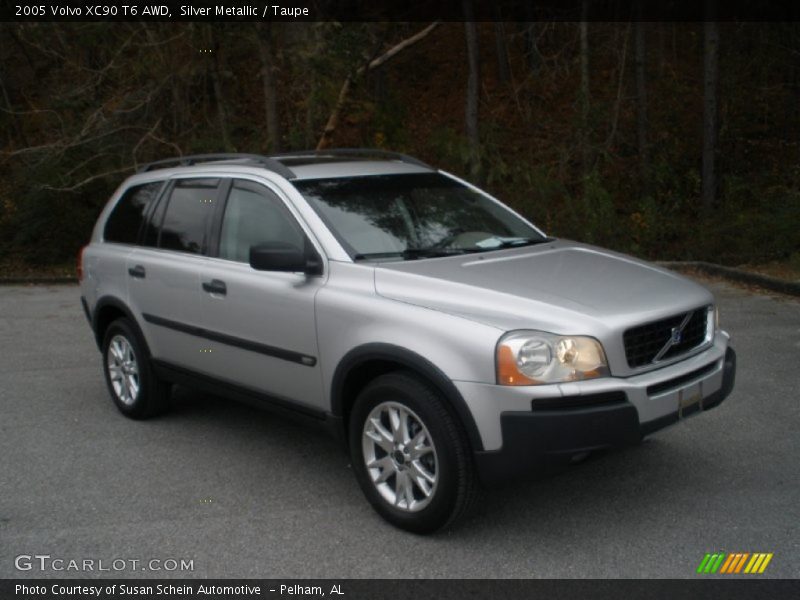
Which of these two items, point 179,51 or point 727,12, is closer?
point 179,51

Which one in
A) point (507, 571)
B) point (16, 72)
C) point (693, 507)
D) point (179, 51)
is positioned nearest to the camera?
point (507, 571)

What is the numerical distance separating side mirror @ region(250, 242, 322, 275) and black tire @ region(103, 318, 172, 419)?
196 cm

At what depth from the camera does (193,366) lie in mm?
6055

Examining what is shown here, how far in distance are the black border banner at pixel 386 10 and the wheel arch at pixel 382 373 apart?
11059 millimetres

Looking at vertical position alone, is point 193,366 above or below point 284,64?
below

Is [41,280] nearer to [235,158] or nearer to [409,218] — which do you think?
[235,158]

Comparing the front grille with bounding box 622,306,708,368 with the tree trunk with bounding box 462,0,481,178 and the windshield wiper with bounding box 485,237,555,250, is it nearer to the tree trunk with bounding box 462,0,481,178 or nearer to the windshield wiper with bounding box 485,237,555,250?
the windshield wiper with bounding box 485,237,555,250

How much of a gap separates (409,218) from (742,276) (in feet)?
27.1

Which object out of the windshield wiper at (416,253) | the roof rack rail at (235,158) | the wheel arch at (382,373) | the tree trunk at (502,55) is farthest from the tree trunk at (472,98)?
the wheel arch at (382,373)

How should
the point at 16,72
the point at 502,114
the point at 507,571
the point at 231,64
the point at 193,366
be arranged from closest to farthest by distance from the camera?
the point at 507,571 < the point at 193,366 < the point at 231,64 < the point at 16,72 < the point at 502,114

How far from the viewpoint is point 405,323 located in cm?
447

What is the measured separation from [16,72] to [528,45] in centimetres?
1248

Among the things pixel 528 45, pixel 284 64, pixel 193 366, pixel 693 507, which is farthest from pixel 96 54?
pixel 693 507

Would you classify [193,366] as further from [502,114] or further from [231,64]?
[502,114]
